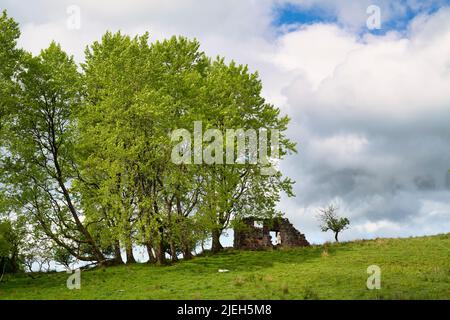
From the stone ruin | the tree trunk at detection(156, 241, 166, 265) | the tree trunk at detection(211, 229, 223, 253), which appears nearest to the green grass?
the tree trunk at detection(156, 241, 166, 265)

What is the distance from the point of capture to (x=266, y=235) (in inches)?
2170

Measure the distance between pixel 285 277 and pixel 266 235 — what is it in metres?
23.2

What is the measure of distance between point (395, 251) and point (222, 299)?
22.7 metres

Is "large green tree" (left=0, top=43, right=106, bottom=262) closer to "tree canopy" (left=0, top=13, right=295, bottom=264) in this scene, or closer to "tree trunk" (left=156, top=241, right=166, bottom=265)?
"tree canopy" (left=0, top=13, right=295, bottom=264)

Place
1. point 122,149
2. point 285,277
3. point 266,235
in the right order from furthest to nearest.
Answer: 1. point 266,235
2. point 122,149
3. point 285,277

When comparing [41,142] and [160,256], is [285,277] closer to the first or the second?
[160,256]

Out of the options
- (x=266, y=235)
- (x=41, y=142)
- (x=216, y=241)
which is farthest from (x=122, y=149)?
(x=266, y=235)

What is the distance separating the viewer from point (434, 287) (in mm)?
26938

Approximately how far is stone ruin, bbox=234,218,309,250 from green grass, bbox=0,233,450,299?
591 cm

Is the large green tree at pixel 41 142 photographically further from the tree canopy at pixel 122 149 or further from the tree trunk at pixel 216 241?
the tree trunk at pixel 216 241

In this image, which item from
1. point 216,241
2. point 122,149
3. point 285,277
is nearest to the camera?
point 285,277

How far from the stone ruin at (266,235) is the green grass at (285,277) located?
5.91 metres
